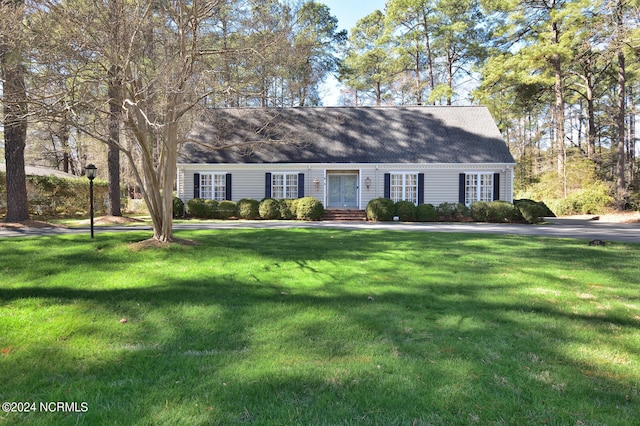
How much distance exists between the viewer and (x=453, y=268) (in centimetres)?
696

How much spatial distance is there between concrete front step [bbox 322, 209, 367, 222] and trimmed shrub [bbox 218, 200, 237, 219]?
15.1 ft

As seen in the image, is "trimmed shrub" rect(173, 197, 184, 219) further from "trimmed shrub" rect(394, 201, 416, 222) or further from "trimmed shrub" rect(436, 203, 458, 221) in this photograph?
"trimmed shrub" rect(436, 203, 458, 221)

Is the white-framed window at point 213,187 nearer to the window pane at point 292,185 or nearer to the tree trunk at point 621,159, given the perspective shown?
the window pane at point 292,185

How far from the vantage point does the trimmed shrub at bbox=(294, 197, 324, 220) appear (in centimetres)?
1745

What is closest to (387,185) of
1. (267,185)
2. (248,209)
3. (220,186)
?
(267,185)

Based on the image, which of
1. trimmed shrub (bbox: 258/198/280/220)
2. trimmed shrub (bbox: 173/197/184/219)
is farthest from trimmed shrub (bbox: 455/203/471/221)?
trimmed shrub (bbox: 173/197/184/219)

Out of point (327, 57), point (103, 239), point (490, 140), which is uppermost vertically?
point (327, 57)

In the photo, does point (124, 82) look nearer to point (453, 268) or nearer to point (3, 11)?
point (3, 11)

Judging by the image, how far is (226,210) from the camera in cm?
1873

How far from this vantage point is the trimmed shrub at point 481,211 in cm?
1706

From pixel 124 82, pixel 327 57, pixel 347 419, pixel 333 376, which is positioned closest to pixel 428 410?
pixel 347 419

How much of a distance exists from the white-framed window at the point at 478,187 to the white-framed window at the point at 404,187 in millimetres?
2638

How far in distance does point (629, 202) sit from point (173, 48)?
25.0 metres

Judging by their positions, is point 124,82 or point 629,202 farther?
point 629,202
